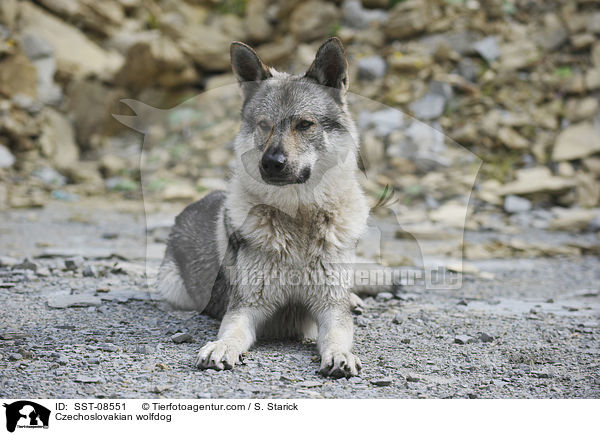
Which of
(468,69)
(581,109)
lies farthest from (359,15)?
(581,109)

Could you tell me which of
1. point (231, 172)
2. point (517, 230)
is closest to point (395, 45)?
point (517, 230)

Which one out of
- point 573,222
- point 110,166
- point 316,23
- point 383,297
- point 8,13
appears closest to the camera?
point 383,297

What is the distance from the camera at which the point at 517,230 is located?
348 inches

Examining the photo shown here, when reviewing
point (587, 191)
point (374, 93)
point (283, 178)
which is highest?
point (374, 93)

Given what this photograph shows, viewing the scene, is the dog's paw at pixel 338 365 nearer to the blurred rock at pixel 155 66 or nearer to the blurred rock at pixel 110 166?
the blurred rock at pixel 110 166

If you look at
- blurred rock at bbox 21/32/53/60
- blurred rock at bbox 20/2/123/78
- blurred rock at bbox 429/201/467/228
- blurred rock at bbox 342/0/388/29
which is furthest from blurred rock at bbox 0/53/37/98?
blurred rock at bbox 429/201/467/228

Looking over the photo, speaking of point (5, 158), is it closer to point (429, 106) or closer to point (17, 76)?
point (17, 76)

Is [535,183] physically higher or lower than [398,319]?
higher

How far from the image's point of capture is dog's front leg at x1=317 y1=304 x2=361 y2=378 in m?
3.28

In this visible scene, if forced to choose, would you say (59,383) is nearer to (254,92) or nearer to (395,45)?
(254,92)

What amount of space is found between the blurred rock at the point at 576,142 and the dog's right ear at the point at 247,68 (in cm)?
789

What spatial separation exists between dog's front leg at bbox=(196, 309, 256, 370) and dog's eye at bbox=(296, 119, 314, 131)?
4.51 ft

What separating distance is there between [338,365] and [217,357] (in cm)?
75

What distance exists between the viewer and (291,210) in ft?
12.9
